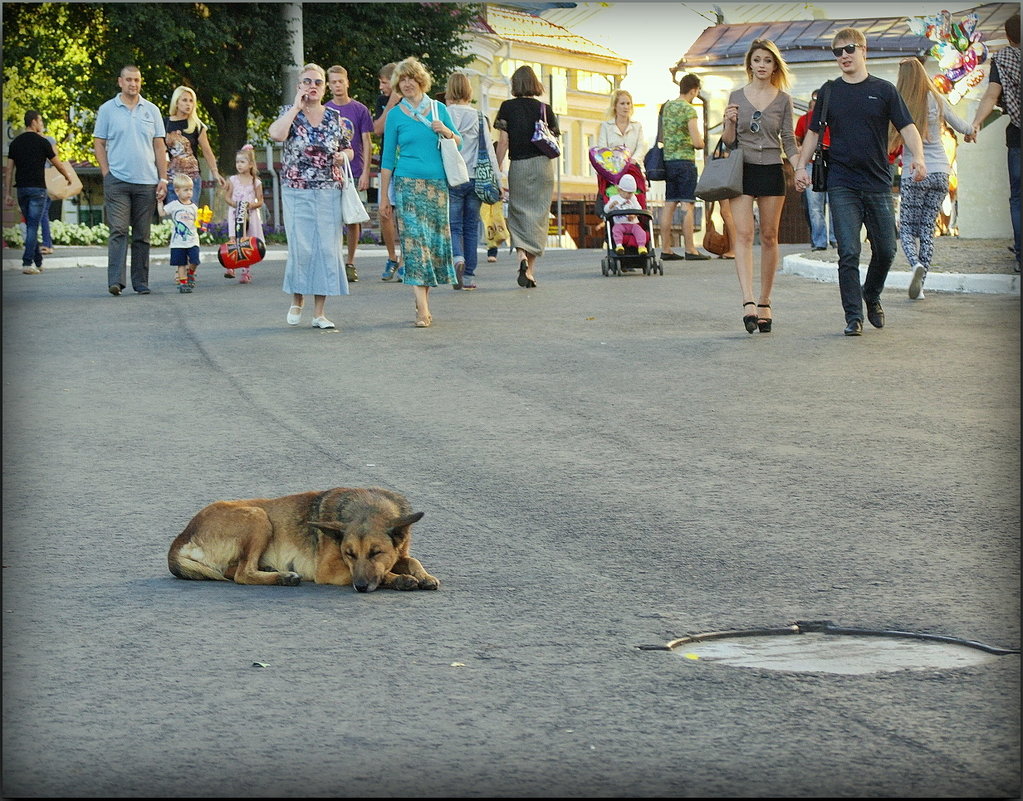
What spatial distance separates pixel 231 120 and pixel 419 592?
38495mm

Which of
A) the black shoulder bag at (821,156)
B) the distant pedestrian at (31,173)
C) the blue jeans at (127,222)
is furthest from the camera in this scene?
the distant pedestrian at (31,173)

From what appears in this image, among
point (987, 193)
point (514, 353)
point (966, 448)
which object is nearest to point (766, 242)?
point (514, 353)

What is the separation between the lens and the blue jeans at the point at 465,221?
57.2 ft

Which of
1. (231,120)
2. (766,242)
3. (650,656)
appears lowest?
(650,656)

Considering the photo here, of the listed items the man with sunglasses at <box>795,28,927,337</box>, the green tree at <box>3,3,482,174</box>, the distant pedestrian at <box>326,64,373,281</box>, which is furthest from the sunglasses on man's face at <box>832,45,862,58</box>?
the green tree at <box>3,3,482,174</box>

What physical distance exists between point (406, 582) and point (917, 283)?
10992 millimetres

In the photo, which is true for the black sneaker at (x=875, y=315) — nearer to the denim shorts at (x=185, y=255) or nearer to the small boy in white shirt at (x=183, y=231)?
the small boy in white shirt at (x=183, y=231)

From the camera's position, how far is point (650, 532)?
6539mm

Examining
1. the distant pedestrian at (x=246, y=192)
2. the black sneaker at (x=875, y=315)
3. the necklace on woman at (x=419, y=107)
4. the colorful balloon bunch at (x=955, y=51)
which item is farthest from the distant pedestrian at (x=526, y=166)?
the colorful balloon bunch at (x=955, y=51)

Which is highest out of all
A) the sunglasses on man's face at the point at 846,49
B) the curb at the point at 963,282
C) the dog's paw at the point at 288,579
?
the sunglasses on man's face at the point at 846,49

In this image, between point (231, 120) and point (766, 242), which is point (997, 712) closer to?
point (766, 242)

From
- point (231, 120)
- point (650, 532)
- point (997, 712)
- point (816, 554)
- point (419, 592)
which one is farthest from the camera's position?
point (231, 120)

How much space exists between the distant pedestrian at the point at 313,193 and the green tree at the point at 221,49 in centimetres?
2077

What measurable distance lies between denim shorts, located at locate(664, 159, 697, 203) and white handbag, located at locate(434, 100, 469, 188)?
8.98 m
